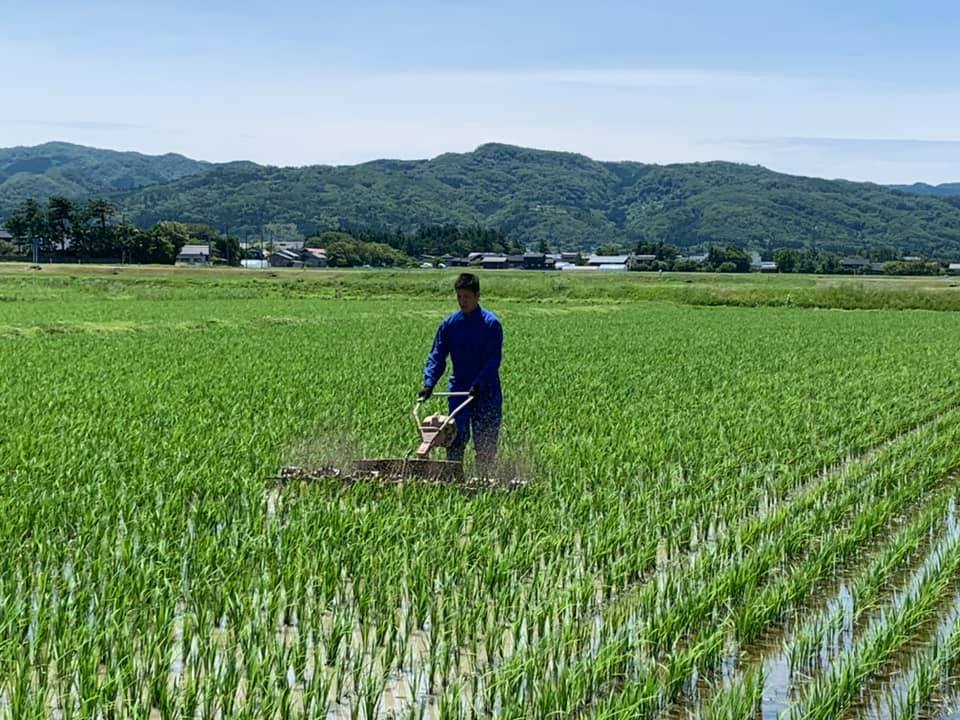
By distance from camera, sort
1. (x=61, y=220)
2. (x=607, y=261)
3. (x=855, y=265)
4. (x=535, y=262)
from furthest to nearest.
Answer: (x=607, y=261)
(x=535, y=262)
(x=855, y=265)
(x=61, y=220)

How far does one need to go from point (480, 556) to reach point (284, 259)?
299 feet

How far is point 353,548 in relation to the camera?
5512 millimetres

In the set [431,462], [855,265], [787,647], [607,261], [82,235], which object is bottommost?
[787,647]

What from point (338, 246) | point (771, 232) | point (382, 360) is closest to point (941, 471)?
point (382, 360)

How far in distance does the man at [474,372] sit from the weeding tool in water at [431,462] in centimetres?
10

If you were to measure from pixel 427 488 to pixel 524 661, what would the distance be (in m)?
3.03

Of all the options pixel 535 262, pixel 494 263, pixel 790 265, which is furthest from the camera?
pixel 535 262

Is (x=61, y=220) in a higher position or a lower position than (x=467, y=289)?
higher

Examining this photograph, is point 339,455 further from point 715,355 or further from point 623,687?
point 715,355

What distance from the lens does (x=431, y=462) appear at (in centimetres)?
718

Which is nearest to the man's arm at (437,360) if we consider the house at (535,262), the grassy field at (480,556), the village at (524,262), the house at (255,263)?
the grassy field at (480,556)

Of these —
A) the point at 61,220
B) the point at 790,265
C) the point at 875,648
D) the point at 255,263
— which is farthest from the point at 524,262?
the point at 875,648

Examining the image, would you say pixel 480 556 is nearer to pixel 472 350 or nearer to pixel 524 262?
pixel 472 350

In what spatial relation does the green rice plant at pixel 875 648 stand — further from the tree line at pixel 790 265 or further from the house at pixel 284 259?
the house at pixel 284 259
